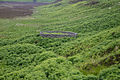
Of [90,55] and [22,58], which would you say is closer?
[90,55]

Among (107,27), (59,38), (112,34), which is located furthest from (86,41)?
(107,27)

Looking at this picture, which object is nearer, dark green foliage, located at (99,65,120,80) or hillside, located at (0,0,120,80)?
dark green foliage, located at (99,65,120,80)

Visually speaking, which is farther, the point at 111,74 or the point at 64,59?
the point at 64,59

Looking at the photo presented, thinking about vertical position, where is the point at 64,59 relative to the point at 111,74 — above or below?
below

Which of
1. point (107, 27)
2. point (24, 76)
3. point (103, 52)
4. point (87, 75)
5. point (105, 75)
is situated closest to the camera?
point (105, 75)

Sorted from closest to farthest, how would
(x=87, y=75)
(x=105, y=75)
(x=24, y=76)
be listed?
(x=105, y=75)
(x=87, y=75)
(x=24, y=76)

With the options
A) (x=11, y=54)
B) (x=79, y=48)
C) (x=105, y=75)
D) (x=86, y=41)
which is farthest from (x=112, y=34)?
(x=11, y=54)

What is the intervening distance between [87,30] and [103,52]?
40.7 ft

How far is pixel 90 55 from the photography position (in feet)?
58.4

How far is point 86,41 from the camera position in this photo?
73.6 ft

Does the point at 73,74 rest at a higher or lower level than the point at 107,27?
lower

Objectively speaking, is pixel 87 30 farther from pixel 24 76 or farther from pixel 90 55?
pixel 24 76

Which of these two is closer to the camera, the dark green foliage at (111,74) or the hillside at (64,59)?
the dark green foliage at (111,74)

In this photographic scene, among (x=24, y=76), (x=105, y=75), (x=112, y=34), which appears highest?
(x=112, y=34)
